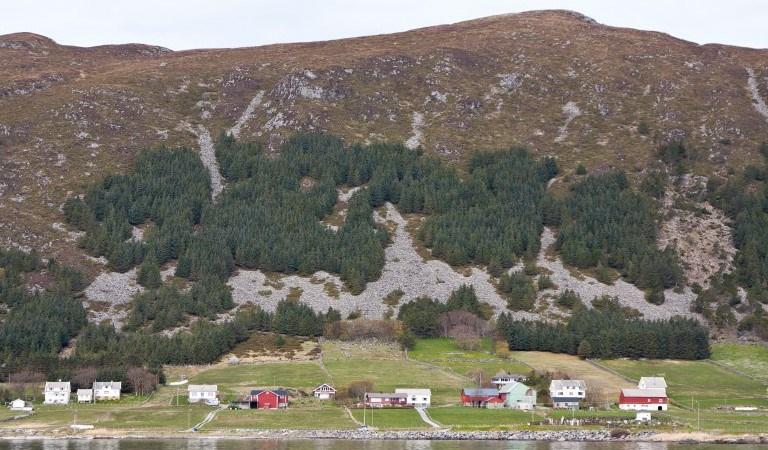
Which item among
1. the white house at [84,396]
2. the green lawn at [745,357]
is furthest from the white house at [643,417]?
the white house at [84,396]

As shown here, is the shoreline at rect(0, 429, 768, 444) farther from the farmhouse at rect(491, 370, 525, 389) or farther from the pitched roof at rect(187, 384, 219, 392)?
the farmhouse at rect(491, 370, 525, 389)

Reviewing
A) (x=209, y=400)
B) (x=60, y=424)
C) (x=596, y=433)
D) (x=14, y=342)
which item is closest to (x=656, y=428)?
(x=596, y=433)

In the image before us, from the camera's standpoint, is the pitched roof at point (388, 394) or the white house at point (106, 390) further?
the white house at point (106, 390)

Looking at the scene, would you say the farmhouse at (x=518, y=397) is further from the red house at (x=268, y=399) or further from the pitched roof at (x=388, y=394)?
the red house at (x=268, y=399)

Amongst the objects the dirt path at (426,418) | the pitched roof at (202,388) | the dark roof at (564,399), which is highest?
the pitched roof at (202,388)

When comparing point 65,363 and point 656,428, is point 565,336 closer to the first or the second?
point 656,428

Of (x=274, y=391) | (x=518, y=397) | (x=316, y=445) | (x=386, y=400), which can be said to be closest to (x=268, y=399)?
(x=274, y=391)

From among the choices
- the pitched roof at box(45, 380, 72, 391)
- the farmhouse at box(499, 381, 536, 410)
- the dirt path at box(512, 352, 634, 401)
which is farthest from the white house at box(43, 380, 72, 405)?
the dirt path at box(512, 352, 634, 401)
